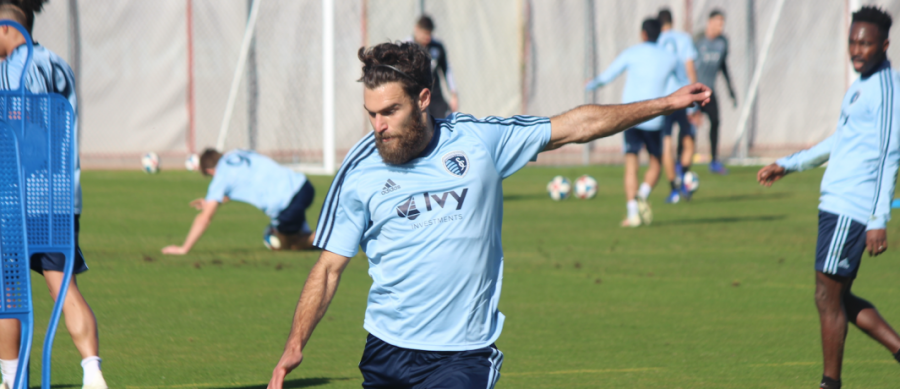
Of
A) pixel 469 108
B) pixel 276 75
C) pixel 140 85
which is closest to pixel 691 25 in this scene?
pixel 469 108

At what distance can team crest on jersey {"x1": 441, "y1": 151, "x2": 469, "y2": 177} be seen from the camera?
3539 mm

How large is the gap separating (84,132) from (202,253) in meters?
12.8

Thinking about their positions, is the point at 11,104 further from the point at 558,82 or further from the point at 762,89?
the point at 762,89

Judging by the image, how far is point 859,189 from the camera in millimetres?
4742

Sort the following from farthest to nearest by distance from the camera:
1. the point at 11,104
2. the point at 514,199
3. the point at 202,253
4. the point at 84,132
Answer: the point at 84,132 → the point at 514,199 → the point at 202,253 → the point at 11,104

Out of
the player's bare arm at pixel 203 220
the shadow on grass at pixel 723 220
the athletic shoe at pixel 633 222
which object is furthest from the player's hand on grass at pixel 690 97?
the shadow on grass at pixel 723 220

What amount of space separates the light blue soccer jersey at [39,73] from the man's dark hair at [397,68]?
148 centimetres

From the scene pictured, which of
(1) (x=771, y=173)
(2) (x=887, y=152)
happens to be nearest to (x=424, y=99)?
(1) (x=771, y=173)

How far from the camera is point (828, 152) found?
4.98 metres

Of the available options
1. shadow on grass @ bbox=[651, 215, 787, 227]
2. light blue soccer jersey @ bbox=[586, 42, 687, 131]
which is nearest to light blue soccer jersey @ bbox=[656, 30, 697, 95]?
light blue soccer jersey @ bbox=[586, 42, 687, 131]

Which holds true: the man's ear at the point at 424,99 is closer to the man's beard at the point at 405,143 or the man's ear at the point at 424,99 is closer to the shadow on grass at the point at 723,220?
the man's beard at the point at 405,143

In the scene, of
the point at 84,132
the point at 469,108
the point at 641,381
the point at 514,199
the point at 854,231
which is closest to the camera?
the point at 854,231

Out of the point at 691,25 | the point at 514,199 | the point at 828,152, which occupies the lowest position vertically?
the point at 514,199

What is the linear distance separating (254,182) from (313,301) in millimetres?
5979
